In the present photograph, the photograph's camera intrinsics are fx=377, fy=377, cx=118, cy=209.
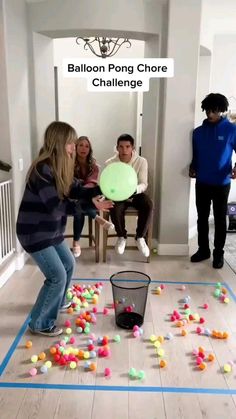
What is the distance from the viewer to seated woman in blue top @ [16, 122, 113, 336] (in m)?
2.09

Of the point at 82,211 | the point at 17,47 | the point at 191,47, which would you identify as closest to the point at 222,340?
the point at 82,211

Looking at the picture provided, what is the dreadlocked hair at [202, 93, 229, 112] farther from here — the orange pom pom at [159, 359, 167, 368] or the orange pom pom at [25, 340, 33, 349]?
the orange pom pom at [25, 340, 33, 349]

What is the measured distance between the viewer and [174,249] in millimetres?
3836

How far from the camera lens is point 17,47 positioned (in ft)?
10.6

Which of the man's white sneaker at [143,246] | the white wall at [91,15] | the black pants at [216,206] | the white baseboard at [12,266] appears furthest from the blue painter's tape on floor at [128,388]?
the white wall at [91,15]

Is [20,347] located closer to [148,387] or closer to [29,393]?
[29,393]

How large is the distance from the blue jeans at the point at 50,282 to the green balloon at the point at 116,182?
0.49m

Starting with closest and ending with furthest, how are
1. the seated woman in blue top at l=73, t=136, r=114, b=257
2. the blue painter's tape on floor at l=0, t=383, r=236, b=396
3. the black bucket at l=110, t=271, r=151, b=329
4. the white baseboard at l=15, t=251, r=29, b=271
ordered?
1. the blue painter's tape on floor at l=0, t=383, r=236, b=396
2. the black bucket at l=110, t=271, r=151, b=329
3. the white baseboard at l=15, t=251, r=29, b=271
4. the seated woman in blue top at l=73, t=136, r=114, b=257

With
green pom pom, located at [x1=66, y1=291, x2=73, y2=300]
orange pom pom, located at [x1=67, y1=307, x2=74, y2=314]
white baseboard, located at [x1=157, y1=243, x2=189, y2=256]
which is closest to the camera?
orange pom pom, located at [x1=67, y1=307, x2=74, y2=314]

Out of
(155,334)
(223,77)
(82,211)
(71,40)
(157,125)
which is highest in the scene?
(71,40)

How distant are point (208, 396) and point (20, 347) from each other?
1095 millimetres

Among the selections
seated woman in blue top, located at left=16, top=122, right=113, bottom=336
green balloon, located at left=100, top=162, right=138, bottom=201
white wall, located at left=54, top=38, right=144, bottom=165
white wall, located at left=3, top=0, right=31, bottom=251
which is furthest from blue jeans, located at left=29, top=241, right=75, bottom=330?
white wall, located at left=54, top=38, right=144, bottom=165

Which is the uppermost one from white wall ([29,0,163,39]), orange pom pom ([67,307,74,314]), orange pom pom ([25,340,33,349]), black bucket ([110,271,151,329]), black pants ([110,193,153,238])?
white wall ([29,0,163,39])

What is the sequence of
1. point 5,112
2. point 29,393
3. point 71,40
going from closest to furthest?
1. point 29,393
2. point 5,112
3. point 71,40
